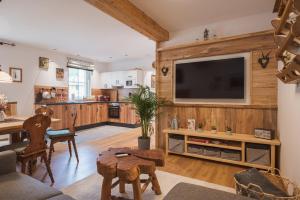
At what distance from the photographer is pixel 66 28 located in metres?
3.83

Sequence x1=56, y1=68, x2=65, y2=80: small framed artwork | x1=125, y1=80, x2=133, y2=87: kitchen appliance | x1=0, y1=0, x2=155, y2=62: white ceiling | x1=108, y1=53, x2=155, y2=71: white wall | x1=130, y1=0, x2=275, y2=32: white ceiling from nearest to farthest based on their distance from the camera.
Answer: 1. x1=130, y1=0, x2=275, y2=32: white ceiling
2. x1=0, y1=0, x2=155, y2=62: white ceiling
3. x1=56, y1=68, x2=65, y2=80: small framed artwork
4. x1=125, y1=80, x2=133, y2=87: kitchen appliance
5. x1=108, y1=53, x2=155, y2=71: white wall

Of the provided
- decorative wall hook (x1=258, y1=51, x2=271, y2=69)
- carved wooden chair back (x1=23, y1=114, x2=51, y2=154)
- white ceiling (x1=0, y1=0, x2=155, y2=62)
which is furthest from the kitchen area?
decorative wall hook (x1=258, y1=51, x2=271, y2=69)

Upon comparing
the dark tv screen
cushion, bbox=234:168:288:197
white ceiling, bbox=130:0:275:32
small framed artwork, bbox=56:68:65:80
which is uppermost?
white ceiling, bbox=130:0:275:32

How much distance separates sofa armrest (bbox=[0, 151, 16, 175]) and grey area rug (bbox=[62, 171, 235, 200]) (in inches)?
28.1

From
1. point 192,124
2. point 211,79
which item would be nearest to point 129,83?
point 192,124

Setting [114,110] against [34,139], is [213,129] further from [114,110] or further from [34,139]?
[114,110]

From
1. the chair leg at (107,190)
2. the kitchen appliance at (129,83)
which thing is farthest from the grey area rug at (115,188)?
the kitchen appliance at (129,83)

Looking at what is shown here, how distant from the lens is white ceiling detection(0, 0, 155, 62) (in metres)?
2.91

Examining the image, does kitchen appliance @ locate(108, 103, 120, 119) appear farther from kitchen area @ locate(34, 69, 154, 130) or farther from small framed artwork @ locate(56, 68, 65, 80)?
small framed artwork @ locate(56, 68, 65, 80)

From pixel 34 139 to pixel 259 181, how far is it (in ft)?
8.21

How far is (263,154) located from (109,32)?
374 centimetres

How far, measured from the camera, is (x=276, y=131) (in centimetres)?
292

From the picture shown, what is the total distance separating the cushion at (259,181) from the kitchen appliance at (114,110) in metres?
5.43

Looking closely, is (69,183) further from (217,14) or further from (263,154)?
(217,14)
